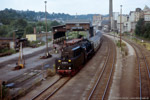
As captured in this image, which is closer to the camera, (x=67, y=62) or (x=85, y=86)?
(x=85, y=86)

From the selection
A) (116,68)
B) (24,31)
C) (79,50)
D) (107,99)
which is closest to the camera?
(107,99)

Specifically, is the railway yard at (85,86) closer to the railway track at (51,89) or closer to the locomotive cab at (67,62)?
the railway track at (51,89)

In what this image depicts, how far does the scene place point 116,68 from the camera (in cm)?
2441

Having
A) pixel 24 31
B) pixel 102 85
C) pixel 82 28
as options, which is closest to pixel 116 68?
pixel 102 85

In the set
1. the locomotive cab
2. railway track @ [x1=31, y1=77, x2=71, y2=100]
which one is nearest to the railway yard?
railway track @ [x1=31, y1=77, x2=71, y2=100]

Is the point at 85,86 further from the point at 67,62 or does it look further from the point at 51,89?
the point at 67,62

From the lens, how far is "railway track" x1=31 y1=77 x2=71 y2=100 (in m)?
14.2

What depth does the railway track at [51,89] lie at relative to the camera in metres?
14.2

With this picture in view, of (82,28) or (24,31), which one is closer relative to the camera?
(82,28)

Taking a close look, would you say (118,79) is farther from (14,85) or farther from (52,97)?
(14,85)

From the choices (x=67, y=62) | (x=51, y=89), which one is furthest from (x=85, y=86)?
(x=67, y=62)

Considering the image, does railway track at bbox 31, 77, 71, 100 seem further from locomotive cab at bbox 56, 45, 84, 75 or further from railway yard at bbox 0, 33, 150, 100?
locomotive cab at bbox 56, 45, 84, 75

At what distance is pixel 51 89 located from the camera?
53.3 ft

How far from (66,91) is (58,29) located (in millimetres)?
37658
